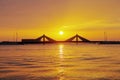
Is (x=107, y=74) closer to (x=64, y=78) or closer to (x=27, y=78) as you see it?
(x=64, y=78)

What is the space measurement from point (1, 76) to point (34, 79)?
3.16 metres

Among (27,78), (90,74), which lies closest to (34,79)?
(27,78)

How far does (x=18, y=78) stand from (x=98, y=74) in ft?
20.7

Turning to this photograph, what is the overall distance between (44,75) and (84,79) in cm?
382

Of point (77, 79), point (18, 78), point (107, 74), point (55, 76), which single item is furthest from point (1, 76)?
point (107, 74)

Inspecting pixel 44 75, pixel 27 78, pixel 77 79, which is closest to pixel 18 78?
pixel 27 78

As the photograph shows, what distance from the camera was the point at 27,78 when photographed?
86.5 ft

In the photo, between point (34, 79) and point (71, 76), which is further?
point (71, 76)

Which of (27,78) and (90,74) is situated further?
(90,74)

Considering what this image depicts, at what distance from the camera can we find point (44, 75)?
93.0ft

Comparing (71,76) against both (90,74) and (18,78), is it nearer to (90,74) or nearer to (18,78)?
(90,74)

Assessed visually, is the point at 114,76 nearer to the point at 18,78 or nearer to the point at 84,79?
the point at 84,79

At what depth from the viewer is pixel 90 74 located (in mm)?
28703

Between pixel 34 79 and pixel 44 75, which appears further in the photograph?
pixel 44 75
